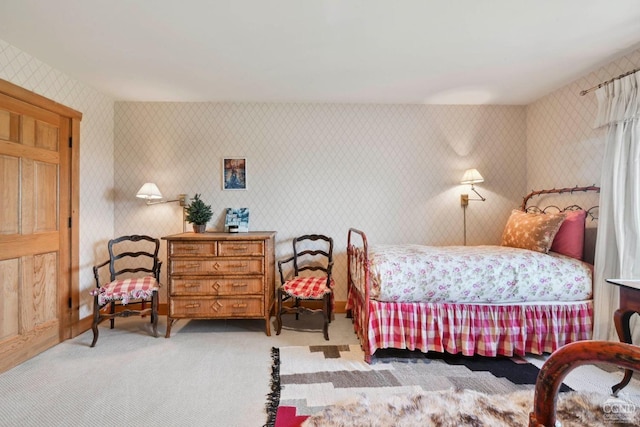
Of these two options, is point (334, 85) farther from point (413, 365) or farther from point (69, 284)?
point (69, 284)

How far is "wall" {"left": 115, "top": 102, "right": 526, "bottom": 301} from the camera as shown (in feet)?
11.2

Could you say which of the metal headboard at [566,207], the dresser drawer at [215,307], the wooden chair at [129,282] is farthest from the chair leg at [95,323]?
the metal headboard at [566,207]

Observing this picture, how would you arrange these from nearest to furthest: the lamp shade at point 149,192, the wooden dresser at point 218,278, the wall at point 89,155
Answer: the wall at point 89,155 → the wooden dresser at point 218,278 → the lamp shade at point 149,192

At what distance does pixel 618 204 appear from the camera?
2262 mm

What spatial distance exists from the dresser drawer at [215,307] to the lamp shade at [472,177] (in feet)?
8.42

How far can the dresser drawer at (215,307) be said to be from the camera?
2775mm

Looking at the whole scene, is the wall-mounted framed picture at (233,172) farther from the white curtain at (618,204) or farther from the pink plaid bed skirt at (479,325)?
the white curtain at (618,204)

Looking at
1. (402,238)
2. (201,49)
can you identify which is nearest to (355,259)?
(402,238)

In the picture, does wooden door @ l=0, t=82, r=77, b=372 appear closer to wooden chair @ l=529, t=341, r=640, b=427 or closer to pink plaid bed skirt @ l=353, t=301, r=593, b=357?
pink plaid bed skirt @ l=353, t=301, r=593, b=357

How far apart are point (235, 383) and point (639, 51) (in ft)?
13.0

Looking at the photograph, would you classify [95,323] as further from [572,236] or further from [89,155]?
[572,236]

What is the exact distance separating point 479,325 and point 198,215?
282 centimetres

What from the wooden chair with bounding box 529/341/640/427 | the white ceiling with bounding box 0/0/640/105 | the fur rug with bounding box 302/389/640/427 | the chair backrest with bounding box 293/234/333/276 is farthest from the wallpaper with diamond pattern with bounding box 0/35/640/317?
the wooden chair with bounding box 529/341/640/427

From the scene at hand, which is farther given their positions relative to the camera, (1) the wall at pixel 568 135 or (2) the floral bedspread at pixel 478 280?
(1) the wall at pixel 568 135
